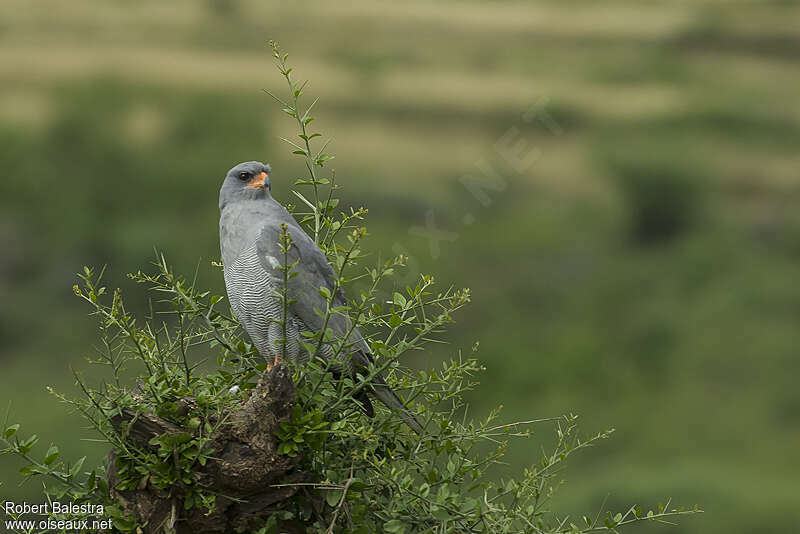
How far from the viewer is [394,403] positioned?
101 inches

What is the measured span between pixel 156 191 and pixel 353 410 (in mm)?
13799

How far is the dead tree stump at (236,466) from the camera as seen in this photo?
2262 mm

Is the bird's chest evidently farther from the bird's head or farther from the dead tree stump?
the dead tree stump

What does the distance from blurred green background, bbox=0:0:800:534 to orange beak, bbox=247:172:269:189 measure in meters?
7.69

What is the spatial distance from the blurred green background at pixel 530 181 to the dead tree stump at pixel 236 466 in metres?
8.42

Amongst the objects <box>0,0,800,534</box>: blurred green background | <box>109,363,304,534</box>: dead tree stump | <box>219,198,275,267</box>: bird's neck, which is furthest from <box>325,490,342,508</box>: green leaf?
<box>0,0,800,534</box>: blurred green background

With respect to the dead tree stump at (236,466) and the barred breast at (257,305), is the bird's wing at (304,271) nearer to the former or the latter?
the barred breast at (257,305)

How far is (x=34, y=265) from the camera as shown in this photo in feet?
42.9

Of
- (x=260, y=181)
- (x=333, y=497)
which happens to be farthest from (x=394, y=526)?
(x=260, y=181)

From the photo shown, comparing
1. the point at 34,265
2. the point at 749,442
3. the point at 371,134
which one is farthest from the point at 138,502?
the point at 749,442

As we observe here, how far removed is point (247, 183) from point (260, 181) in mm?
48

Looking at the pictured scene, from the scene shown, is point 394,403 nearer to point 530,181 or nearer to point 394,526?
point 394,526

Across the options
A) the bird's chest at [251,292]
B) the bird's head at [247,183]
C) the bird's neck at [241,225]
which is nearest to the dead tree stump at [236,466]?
the bird's chest at [251,292]

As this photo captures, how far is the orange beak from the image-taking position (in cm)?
300
